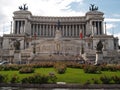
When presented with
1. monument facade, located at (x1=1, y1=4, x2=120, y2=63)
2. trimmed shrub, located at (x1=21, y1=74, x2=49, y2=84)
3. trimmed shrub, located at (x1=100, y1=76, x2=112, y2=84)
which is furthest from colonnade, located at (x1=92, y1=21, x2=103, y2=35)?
trimmed shrub, located at (x1=21, y1=74, x2=49, y2=84)

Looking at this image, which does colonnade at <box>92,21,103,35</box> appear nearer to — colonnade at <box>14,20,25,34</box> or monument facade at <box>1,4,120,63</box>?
monument facade at <box>1,4,120,63</box>

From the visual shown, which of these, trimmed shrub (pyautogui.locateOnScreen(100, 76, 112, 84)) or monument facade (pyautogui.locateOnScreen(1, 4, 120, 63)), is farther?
monument facade (pyautogui.locateOnScreen(1, 4, 120, 63))

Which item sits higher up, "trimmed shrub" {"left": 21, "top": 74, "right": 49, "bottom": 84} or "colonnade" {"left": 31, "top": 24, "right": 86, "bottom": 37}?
"colonnade" {"left": 31, "top": 24, "right": 86, "bottom": 37}

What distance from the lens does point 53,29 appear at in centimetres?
12431

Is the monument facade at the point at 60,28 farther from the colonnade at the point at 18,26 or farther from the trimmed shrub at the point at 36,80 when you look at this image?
the trimmed shrub at the point at 36,80

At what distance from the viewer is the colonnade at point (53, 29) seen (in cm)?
12375

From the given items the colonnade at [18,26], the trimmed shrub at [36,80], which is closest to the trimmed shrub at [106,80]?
the trimmed shrub at [36,80]

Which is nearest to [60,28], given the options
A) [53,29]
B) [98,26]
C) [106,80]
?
[53,29]

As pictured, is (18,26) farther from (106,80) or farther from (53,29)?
(106,80)

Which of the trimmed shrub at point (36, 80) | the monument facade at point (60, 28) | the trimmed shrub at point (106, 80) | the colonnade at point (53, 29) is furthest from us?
the colonnade at point (53, 29)

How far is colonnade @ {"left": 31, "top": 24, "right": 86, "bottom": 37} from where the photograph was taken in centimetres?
12375

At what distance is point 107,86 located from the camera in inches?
961

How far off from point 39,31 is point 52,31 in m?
6.58

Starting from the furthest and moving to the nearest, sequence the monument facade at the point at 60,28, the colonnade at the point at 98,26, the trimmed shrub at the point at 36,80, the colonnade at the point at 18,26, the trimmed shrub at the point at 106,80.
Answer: the colonnade at the point at 18,26 → the colonnade at the point at 98,26 → the monument facade at the point at 60,28 → the trimmed shrub at the point at 106,80 → the trimmed shrub at the point at 36,80
